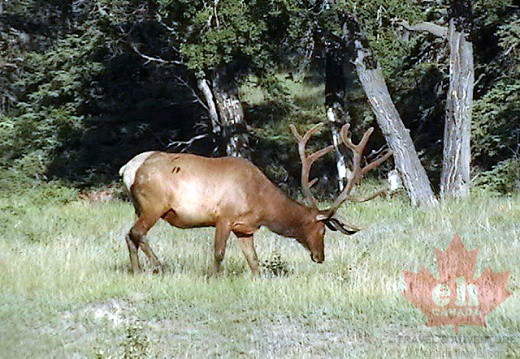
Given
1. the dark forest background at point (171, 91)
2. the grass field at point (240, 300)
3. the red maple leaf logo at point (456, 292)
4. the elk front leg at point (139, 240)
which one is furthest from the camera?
the dark forest background at point (171, 91)

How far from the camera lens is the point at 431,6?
19422 millimetres

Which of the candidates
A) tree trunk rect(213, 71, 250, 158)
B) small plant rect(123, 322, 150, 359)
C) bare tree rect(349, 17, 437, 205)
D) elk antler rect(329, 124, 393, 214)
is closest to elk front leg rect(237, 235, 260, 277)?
elk antler rect(329, 124, 393, 214)

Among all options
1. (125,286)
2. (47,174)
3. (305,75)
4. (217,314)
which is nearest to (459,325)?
(217,314)

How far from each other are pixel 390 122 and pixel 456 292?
309 inches

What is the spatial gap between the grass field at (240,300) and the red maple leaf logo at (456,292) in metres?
0.13

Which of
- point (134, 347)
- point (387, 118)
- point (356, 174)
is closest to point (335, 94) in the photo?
point (387, 118)

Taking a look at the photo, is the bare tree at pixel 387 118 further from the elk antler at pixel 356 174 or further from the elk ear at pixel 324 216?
the elk ear at pixel 324 216

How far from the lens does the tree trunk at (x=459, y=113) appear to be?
16.8 m

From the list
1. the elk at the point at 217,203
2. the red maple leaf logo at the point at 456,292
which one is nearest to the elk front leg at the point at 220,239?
the elk at the point at 217,203

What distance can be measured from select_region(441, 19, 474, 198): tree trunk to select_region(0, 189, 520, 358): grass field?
302 cm

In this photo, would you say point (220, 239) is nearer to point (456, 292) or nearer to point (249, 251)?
point (249, 251)

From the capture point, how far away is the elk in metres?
10.0

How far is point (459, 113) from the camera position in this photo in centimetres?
1688

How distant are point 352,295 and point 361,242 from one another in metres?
3.63
